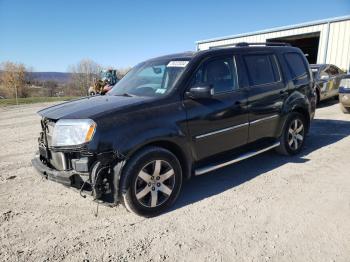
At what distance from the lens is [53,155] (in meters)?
3.54

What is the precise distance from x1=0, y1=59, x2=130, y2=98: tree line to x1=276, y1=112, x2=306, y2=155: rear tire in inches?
1513

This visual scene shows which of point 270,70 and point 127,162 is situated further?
point 270,70

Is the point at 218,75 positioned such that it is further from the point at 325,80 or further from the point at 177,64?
the point at 325,80

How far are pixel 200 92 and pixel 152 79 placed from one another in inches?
36.7

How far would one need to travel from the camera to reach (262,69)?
4840mm

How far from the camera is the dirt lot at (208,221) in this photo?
2.82 m

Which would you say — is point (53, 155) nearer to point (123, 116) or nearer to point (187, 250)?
point (123, 116)

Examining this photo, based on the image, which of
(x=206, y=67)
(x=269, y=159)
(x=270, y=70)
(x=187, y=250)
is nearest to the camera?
(x=187, y=250)

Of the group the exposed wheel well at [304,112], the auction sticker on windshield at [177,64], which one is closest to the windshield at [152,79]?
the auction sticker on windshield at [177,64]

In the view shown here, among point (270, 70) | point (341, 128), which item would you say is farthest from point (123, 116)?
point (341, 128)

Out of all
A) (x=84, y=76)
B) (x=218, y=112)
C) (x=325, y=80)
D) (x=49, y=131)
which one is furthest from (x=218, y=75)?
(x=84, y=76)

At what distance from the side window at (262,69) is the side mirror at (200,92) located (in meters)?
1.18

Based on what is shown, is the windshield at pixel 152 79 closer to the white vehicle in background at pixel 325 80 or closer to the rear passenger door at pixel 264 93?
the rear passenger door at pixel 264 93

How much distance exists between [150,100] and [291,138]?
3.20 metres
